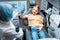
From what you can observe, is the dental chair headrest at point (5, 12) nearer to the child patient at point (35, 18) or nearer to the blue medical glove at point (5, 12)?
the blue medical glove at point (5, 12)

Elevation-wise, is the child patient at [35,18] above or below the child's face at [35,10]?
below

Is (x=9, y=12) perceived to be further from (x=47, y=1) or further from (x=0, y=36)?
(x=47, y=1)

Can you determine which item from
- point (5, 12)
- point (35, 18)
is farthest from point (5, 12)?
point (35, 18)

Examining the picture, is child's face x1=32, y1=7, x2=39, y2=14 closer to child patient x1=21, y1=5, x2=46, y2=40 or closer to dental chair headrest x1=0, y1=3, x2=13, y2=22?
child patient x1=21, y1=5, x2=46, y2=40

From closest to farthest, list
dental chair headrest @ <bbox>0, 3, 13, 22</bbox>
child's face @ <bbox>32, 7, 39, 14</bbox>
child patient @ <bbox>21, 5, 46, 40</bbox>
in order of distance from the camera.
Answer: dental chair headrest @ <bbox>0, 3, 13, 22</bbox> → child patient @ <bbox>21, 5, 46, 40</bbox> → child's face @ <bbox>32, 7, 39, 14</bbox>

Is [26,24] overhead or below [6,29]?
below

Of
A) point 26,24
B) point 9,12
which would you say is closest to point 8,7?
point 9,12

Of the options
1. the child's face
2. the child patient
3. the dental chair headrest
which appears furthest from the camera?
the child's face

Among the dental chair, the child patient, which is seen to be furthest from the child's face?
the dental chair

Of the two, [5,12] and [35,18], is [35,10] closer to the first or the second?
[35,18]

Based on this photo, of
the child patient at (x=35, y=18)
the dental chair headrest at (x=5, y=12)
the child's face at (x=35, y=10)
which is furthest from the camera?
the child's face at (x=35, y=10)

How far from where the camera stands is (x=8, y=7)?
70 centimetres

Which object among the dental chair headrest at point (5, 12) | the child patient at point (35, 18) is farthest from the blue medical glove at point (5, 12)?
the child patient at point (35, 18)

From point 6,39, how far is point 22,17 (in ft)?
3.17
